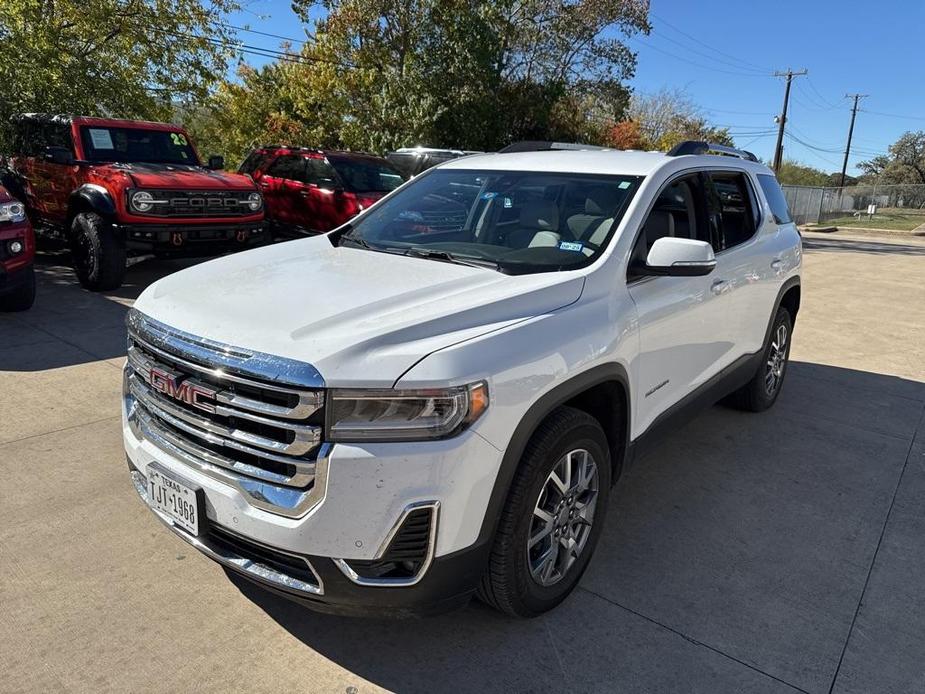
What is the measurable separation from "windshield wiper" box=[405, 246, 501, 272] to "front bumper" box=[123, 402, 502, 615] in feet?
3.51

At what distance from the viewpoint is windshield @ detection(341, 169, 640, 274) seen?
320 cm

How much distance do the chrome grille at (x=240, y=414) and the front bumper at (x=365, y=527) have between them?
6 centimetres

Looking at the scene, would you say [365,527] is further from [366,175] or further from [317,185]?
[366,175]

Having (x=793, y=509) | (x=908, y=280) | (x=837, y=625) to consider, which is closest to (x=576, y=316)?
(x=837, y=625)

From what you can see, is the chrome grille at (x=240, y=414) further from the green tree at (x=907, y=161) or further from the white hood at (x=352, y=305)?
the green tree at (x=907, y=161)

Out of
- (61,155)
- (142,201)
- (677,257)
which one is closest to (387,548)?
(677,257)

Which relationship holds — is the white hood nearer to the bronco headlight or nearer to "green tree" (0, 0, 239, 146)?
the bronco headlight

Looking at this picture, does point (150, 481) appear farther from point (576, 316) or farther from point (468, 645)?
point (576, 316)

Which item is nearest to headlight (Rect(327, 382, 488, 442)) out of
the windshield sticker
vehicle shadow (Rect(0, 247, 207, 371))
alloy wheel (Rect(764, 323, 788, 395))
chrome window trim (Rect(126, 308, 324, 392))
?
chrome window trim (Rect(126, 308, 324, 392))

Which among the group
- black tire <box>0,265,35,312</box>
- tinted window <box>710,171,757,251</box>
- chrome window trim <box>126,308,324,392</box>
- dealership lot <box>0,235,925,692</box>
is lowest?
dealership lot <box>0,235,925,692</box>

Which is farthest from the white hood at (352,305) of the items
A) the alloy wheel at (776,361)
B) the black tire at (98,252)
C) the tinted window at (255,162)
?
the tinted window at (255,162)

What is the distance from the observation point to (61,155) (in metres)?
8.31

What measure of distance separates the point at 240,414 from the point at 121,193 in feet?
21.5

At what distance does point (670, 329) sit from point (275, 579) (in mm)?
2110
